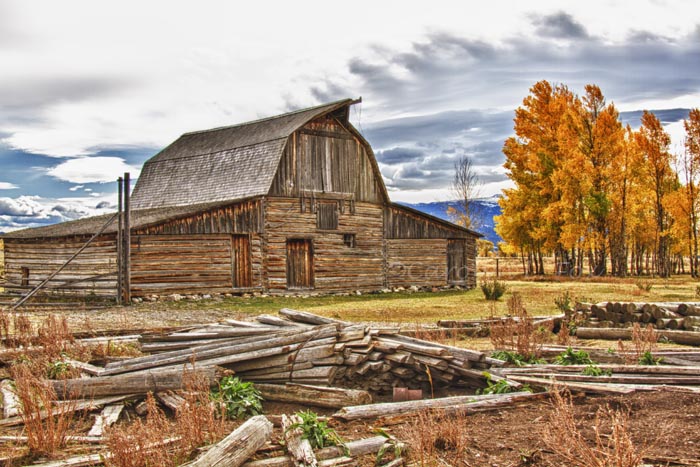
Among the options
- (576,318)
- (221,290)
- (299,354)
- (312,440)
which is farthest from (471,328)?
(221,290)

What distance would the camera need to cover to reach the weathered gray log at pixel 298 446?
5992 millimetres

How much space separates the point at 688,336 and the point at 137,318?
14.0 m

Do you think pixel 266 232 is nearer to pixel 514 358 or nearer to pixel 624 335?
pixel 624 335

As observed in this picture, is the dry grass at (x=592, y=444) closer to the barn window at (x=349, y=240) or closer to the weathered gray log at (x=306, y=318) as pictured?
the weathered gray log at (x=306, y=318)

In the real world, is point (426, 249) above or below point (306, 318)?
above

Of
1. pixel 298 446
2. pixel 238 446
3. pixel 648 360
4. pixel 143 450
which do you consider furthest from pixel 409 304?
pixel 143 450

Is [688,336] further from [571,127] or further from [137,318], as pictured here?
[571,127]

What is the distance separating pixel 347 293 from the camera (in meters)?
29.4

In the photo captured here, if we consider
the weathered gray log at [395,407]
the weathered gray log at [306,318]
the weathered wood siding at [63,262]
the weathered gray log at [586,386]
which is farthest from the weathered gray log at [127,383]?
the weathered wood siding at [63,262]

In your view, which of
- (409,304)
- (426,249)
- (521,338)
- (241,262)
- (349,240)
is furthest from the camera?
(426,249)

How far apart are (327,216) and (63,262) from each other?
11365 millimetres

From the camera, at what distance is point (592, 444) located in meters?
6.34

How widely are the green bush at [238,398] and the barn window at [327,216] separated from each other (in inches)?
790

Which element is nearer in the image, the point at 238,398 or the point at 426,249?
the point at 238,398
